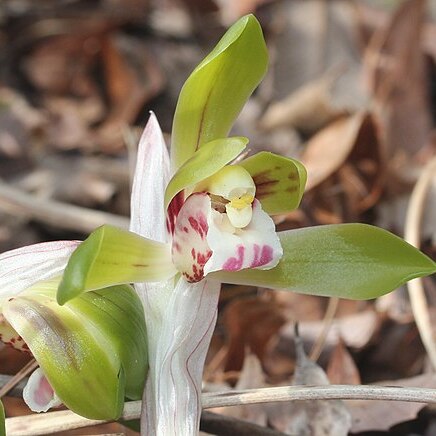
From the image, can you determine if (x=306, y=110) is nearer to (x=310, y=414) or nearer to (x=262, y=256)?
(x=310, y=414)

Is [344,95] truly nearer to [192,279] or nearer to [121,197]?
[121,197]

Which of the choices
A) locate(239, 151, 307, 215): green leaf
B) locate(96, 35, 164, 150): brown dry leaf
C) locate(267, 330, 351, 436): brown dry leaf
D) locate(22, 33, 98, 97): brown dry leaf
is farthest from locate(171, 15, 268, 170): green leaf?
locate(22, 33, 98, 97): brown dry leaf

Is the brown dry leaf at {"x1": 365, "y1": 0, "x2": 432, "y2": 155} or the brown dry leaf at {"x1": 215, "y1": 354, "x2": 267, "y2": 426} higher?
the brown dry leaf at {"x1": 365, "y1": 0, "x2": 432, "y2": 155}

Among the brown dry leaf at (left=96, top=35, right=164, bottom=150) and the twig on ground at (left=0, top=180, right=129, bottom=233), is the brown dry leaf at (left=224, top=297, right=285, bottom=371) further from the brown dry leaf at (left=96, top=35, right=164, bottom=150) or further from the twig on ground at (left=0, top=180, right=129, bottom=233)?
the brown dry leaf at (left=96, top=35, right=164, bottom=150)

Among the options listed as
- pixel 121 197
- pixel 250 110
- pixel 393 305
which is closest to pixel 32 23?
pixel 250 110

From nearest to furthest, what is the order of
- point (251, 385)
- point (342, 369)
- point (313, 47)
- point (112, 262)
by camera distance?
point (112, 262), point (251, 385), point (342, 369), point (313, 47)

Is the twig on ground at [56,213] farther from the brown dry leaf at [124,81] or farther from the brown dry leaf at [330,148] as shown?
the brown dry leaf at [124,81]

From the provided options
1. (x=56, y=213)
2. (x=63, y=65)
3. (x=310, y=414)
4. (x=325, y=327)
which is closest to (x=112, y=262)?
(x=310, y=414)
